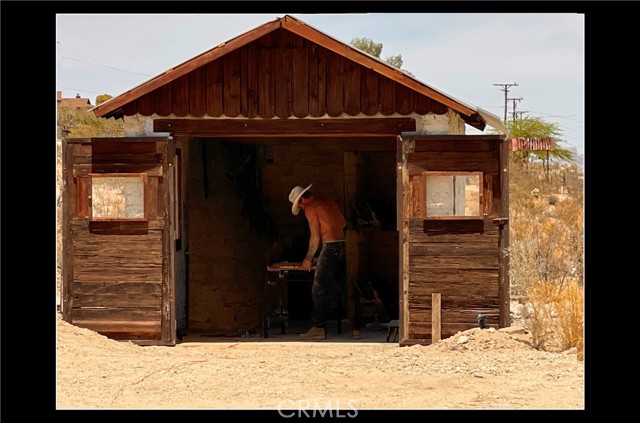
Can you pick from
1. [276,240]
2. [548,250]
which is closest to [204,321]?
[276,240]

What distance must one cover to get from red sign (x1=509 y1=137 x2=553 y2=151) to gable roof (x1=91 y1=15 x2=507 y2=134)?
35546 mm

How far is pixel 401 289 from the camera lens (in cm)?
1303

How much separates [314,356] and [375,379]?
159 centimetres

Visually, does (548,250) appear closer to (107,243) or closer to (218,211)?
(218,211)

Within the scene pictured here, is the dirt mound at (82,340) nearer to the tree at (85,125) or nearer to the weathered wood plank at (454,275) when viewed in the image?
the weathered wood plank at (454,275)

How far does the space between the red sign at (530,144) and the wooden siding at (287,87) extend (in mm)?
35682

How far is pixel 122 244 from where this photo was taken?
1313 centimetres

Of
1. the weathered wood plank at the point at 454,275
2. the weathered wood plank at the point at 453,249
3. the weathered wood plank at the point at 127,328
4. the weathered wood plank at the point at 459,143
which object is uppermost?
the weathered wood plank at the point at 459,143

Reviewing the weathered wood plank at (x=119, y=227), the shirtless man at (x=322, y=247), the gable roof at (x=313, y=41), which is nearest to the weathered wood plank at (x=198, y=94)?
the gable roof at (x=313, y=41)

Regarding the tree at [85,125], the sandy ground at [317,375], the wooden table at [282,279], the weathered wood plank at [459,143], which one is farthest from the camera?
the tree at [85,125]

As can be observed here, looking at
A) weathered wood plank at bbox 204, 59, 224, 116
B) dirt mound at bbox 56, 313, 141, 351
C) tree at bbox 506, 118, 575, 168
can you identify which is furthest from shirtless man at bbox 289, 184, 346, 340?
tree at bbox 506, 118, 575, 168

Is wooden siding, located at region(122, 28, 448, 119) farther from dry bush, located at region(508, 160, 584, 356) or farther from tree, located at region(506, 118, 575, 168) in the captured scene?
tree, located at region(506, 118, 575, 168)

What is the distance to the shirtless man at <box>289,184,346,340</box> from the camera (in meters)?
14.4

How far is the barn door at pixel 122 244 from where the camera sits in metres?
13.0
